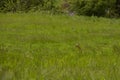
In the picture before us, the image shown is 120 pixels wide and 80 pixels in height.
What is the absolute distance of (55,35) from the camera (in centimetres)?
2094

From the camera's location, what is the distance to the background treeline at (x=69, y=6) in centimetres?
3353

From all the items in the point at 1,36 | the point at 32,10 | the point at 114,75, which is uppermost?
the point at 114,75

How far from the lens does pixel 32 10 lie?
3438 centimetres

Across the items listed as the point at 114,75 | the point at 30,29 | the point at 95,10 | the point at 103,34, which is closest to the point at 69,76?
the point at 114,75

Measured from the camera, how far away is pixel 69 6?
35.6 metres

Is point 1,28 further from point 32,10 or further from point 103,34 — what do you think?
point 32,10

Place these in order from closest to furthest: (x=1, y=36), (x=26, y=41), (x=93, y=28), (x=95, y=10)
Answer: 1. (x=26, y=41)
2. (x=1, y=36)
3. (x=93, y=28)
4. (x=95, y=10)

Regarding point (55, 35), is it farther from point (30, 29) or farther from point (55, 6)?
point (55, 6)

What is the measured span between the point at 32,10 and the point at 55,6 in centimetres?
→ 196

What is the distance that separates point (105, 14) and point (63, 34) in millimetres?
13114

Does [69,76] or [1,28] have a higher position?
[69,76]

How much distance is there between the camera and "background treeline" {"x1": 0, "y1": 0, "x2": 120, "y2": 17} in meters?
33.5

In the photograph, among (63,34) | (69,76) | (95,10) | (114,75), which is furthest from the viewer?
(95,10)

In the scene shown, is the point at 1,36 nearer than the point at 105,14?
Yes
